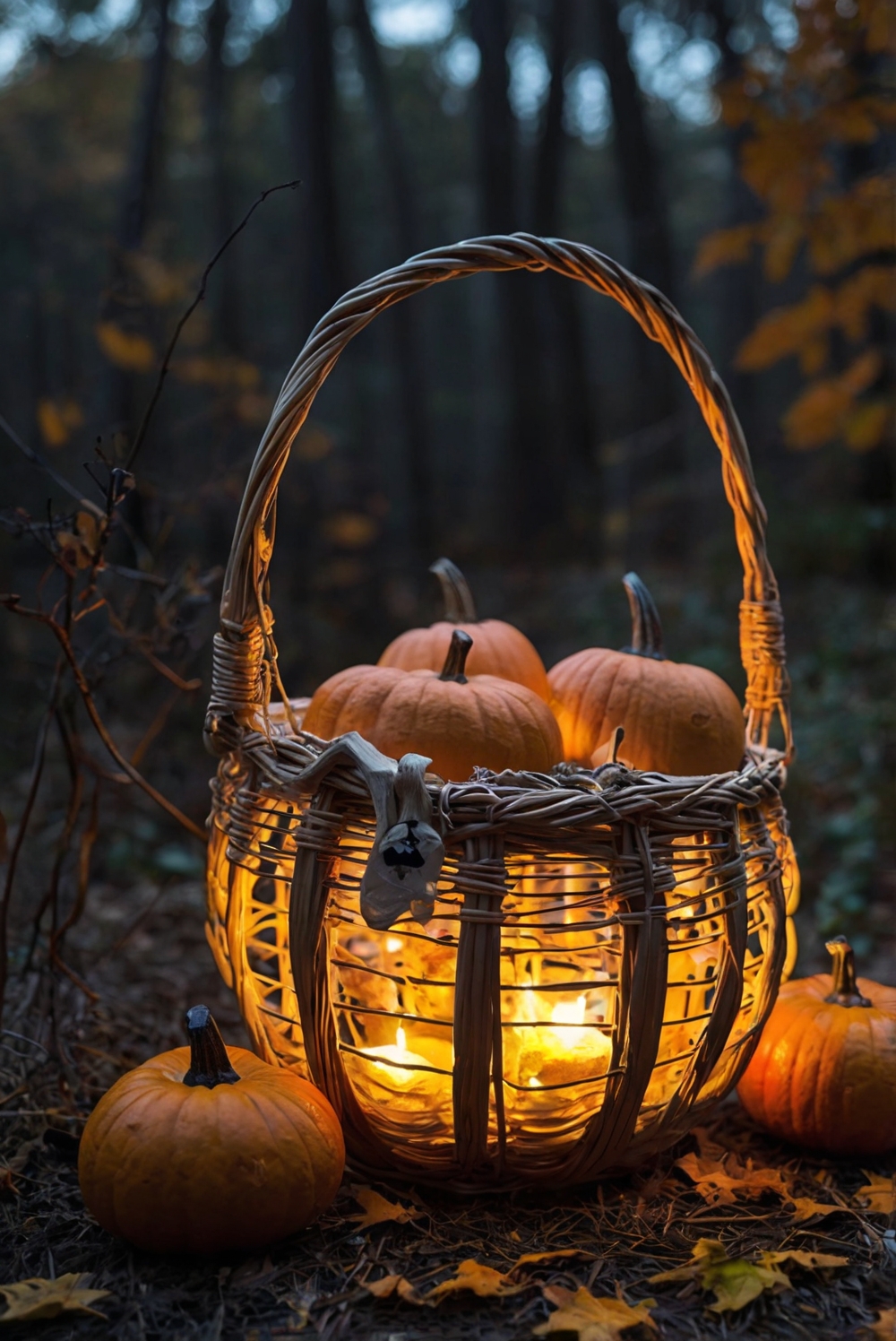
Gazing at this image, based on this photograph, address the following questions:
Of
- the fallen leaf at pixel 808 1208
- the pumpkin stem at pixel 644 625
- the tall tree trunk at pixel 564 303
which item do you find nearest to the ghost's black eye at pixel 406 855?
the pumpkin stem at pixel 644 625

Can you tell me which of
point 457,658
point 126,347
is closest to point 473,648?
point 457,658

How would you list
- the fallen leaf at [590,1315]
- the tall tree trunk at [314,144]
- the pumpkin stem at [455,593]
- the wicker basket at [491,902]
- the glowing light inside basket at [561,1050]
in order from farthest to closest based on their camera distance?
the tall tree trunk at [314,144], the pumpkin stem at [455,593], the glowing light inside basket at [561,1050], the wicker basket at [491,902], the fallen leaf at [590,1315]

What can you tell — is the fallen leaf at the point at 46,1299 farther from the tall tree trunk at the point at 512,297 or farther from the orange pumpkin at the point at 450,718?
the tall tree trunk at the point at 512,297

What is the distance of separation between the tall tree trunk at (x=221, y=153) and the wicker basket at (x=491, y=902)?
17.6 feet

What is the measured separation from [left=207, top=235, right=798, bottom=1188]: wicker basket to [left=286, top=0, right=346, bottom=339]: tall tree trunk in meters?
3.21

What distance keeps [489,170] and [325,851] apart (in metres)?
5.87

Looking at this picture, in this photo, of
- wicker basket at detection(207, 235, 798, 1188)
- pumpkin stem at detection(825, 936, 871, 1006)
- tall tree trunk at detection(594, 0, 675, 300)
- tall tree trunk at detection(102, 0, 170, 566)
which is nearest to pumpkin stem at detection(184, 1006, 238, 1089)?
wicker basket at detection(207, 235, 798, 1188)

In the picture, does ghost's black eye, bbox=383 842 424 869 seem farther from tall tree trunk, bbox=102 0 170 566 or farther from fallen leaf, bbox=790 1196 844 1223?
tall tree trunk, bbox=102 0 170 566

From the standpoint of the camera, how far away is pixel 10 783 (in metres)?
3.34

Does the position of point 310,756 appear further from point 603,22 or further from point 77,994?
point 603,22

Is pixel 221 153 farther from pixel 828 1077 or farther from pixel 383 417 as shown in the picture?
pixel 828 1077

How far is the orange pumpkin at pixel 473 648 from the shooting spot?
5.06ft

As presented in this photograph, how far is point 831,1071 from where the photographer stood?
1.39 meters

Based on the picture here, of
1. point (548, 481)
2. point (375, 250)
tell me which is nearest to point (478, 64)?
point (548, 481)
